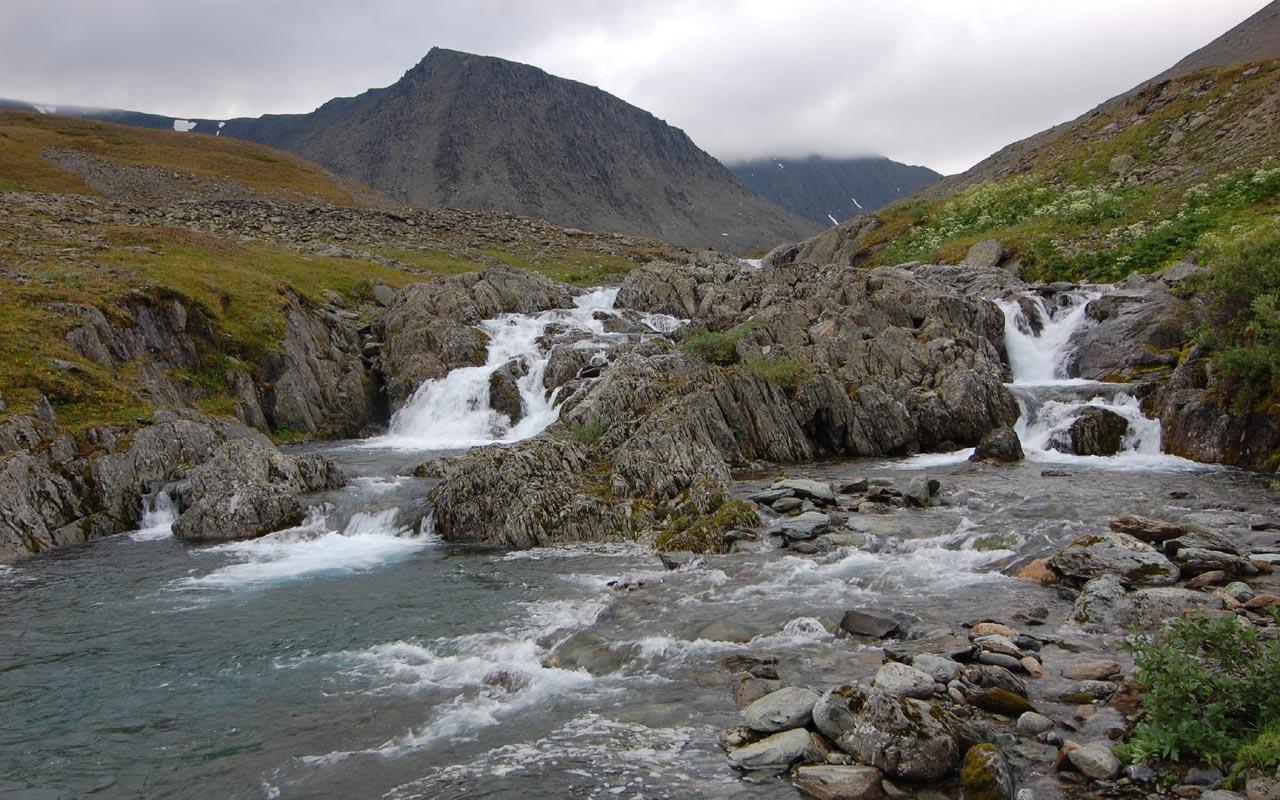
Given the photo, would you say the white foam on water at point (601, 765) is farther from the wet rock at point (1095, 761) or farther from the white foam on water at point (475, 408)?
the white foam on water at point (475, 408)

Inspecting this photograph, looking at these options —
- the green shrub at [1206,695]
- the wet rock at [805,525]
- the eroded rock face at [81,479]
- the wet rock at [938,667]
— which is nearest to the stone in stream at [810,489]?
the wet rock at [805,525]

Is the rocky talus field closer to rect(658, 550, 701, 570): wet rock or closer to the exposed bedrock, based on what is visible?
the exposed bedrock

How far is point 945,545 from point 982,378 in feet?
58.9

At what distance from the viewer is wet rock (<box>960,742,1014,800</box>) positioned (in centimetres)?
846

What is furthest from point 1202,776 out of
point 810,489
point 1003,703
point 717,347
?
point 717,347

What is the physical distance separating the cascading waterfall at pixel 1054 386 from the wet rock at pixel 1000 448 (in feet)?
4.10

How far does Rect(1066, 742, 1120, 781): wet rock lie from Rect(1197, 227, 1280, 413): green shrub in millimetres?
25014

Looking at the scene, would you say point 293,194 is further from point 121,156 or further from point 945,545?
point 945,545

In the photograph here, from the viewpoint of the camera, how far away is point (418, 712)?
39.6 feet

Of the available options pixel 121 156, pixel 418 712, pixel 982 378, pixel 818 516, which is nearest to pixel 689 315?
pixel 982 378

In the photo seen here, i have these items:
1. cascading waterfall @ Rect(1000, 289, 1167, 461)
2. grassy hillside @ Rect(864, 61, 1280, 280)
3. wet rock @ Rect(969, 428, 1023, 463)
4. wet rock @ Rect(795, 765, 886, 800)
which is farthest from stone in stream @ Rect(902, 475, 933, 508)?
grassy hillside @ Rect(864, 61, 1280, 280)

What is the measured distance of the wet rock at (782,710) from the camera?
33.9 feet

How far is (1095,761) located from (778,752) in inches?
147

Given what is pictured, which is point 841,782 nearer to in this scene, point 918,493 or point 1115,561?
point 1115,561
